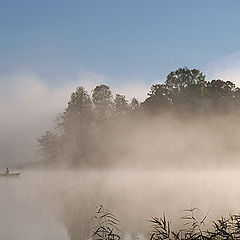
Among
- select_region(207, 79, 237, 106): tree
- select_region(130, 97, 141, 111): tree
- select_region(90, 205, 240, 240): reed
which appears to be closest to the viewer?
select_region(90, 205, 240, 240): reed

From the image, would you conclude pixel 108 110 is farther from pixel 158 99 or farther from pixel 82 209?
pixel 82 209

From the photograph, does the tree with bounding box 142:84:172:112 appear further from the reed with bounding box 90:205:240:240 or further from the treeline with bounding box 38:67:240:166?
the reed with bounding box 90:205:240:240

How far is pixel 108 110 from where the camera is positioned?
7012 cm

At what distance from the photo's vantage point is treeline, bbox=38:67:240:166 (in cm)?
6588

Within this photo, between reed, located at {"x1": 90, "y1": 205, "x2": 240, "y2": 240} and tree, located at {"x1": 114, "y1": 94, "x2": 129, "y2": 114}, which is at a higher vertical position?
tree, located at {"x1": 114, "y1": 94, "x2": 129, "y2": 114}

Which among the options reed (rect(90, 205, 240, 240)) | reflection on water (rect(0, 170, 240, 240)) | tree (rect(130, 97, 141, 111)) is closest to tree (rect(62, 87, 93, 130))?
tree (rect(130, 97, 141, 111))

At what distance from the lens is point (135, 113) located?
2778 inches

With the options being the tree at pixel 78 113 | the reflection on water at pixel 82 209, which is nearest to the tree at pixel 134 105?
the tree at pixel 78 113

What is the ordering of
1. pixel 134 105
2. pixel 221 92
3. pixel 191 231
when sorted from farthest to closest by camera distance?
pixel 134 105
pixel 221 92
pixel 191 231

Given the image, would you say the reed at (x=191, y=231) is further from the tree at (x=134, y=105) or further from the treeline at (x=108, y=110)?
the tree at (x=134, y=105)

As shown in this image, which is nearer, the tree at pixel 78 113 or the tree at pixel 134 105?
the tree at pixel 78 113

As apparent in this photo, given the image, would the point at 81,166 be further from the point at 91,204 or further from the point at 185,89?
the point at 91,204

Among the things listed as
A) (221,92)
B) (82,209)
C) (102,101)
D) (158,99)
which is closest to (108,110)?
(102,101)

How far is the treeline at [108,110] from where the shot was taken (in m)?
65.9
